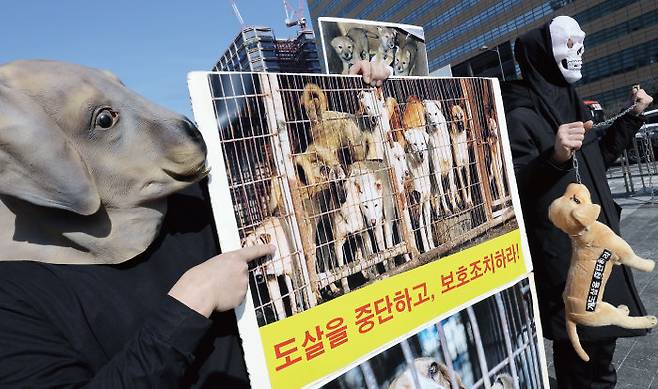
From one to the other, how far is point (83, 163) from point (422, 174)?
1.06 m

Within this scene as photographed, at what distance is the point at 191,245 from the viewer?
112cm

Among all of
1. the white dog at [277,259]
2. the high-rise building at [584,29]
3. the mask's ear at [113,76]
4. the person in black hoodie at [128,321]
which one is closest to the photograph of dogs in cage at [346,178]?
the white dog at [277,259]

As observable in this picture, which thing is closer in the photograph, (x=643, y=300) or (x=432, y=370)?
(x=432, y=370)

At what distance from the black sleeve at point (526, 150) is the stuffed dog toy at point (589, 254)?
39cm

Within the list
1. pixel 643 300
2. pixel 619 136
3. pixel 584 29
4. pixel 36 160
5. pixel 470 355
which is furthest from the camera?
pixel 584 29

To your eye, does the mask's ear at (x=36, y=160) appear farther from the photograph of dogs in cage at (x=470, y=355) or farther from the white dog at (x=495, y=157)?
the white dog at (x=495, y=157)

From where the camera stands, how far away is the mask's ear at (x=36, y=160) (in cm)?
75

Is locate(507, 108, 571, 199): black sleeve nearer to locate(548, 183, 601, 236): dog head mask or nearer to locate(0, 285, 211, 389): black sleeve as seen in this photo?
locate(548, 183, 601, 236): dog head mask

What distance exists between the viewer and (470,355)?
155cm

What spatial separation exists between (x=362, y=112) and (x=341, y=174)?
0.24m

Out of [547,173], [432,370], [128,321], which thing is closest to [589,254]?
[547,173]

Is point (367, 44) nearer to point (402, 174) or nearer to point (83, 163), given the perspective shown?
point (402, 174)

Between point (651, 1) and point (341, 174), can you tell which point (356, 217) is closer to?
point (341, 174)

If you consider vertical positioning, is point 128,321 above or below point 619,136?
below
